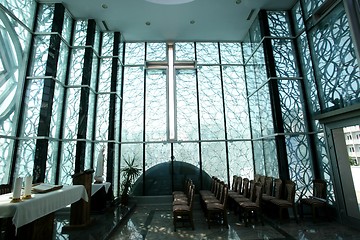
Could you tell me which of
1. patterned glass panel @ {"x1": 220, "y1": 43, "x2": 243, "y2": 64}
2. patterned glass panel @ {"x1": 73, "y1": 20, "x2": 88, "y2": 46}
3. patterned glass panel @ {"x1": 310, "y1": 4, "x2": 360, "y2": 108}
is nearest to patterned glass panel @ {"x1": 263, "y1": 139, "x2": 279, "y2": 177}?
patterned glass panel @ {"x1": 310, "y1": 4, "x2": 360, "y2": 108}

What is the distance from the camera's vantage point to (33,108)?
4516 mm

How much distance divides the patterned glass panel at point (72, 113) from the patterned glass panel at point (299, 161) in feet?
17.5

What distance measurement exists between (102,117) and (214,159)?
3677 mm

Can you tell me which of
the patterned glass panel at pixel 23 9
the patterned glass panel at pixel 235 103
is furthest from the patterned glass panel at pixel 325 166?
the patterned glass panel at pixel 23 9

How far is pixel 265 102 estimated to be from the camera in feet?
18.3

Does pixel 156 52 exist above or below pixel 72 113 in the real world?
above

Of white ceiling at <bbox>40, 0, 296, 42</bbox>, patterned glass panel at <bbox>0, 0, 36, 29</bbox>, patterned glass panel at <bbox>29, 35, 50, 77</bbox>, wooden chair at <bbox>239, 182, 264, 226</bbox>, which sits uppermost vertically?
white ceiling at <bbox>40, 0, 296, 42</bbox>

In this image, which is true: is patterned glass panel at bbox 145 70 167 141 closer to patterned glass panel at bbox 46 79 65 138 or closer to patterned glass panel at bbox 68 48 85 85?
patterned glass panel at bbox 68 48 85 85

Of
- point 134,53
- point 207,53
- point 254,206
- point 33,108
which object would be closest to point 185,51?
point 207,53

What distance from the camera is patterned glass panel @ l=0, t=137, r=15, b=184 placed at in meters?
3.93

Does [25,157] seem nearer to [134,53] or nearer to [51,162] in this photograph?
[51,162]

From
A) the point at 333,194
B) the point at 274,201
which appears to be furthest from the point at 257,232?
the point at 333,194

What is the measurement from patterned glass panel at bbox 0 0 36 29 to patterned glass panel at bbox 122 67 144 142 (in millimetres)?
2939

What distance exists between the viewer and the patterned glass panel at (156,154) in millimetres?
6469
